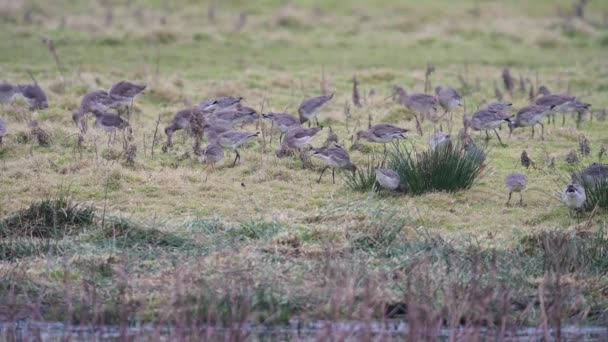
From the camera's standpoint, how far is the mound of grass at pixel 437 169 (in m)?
12.2

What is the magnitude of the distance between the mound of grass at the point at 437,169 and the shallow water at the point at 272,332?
378cm

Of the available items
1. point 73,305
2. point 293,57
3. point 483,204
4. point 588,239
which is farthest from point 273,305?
point 293,57

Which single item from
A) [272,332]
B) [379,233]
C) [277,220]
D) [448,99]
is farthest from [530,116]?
[272,332]

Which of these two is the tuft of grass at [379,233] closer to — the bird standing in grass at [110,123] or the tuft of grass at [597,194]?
the tuft of grass at [597,194]

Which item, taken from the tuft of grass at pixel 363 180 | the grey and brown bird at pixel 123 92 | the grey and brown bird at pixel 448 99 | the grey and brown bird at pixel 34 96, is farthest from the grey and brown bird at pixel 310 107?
the grey and brown bird at pixel 34 96

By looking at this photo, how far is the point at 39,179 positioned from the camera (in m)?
12.7

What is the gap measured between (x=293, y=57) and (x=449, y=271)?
15.7 metres

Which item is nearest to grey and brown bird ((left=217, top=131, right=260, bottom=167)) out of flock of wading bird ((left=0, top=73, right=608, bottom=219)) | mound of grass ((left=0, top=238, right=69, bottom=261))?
flock of wading bird ((left=0, top=73, right=608, bottom=219))

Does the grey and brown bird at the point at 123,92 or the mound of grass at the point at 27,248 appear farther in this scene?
the grey and brown bird at the point at 123,92

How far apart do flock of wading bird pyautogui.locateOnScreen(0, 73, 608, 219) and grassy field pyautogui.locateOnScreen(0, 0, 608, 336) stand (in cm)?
24

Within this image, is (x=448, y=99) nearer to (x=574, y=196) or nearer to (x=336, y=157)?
(x=336, y=157)

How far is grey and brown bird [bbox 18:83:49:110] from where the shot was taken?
1628cm

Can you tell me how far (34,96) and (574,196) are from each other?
355 inches

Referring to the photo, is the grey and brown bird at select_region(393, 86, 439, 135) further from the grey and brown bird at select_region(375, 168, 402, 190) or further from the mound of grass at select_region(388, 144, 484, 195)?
the grey and brown bird at select_region(375, 168, 402, 190)
